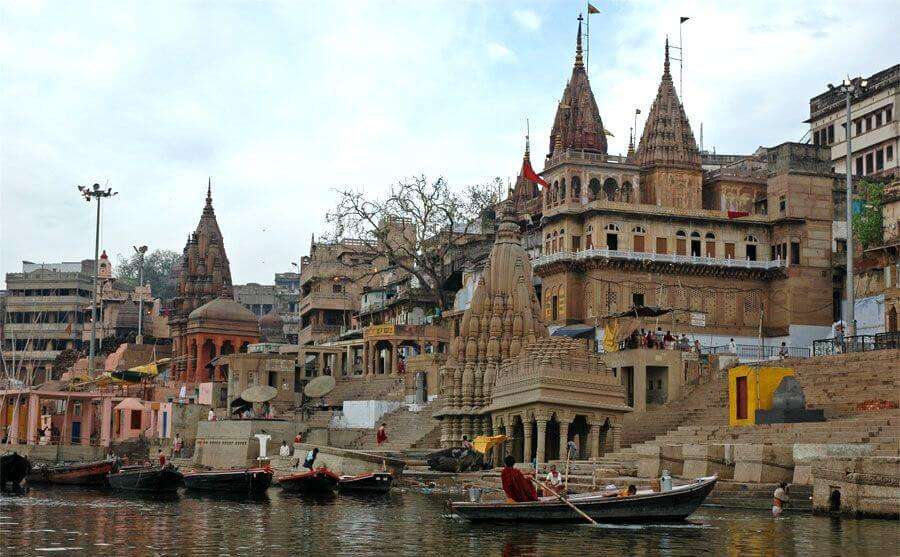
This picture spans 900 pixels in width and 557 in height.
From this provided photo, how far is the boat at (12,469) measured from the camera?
41.1 meters

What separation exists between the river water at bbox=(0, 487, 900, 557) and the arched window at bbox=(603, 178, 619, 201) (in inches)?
1330

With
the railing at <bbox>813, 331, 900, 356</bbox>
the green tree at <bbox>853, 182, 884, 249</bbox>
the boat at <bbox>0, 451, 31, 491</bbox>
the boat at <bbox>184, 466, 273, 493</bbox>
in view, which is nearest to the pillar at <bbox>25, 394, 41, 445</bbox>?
the boat at <bbox>0, 451, 31, 491</bbox>

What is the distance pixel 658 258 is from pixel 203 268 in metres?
44.6

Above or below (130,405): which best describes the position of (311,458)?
below

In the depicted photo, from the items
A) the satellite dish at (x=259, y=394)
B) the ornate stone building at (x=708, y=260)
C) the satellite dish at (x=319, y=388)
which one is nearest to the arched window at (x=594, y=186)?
the ornate stone building at (x=708, y=260)

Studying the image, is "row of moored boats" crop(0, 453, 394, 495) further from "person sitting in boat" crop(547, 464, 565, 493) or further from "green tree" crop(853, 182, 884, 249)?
"green tree" crop(853, 182, 884, 249)

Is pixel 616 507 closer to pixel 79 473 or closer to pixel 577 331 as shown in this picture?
pixel 79 473

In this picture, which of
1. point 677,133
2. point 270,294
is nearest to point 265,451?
point 677,133

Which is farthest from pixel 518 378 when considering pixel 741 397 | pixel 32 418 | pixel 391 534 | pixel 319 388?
pixel 32 418

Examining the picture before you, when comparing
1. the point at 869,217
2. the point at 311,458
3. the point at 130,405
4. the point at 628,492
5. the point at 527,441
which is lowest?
the point at 628,492

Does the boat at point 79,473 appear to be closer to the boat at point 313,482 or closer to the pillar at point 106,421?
the boat at point 313,482

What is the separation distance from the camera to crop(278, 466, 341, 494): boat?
3569cm

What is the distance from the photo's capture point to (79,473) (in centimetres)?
4294

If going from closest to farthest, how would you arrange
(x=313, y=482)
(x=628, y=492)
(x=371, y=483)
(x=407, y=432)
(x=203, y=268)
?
(x=628, y=492), (x=371, y=483), (x=313, y=482), (x=407, y=432), (x=203, y=268)
